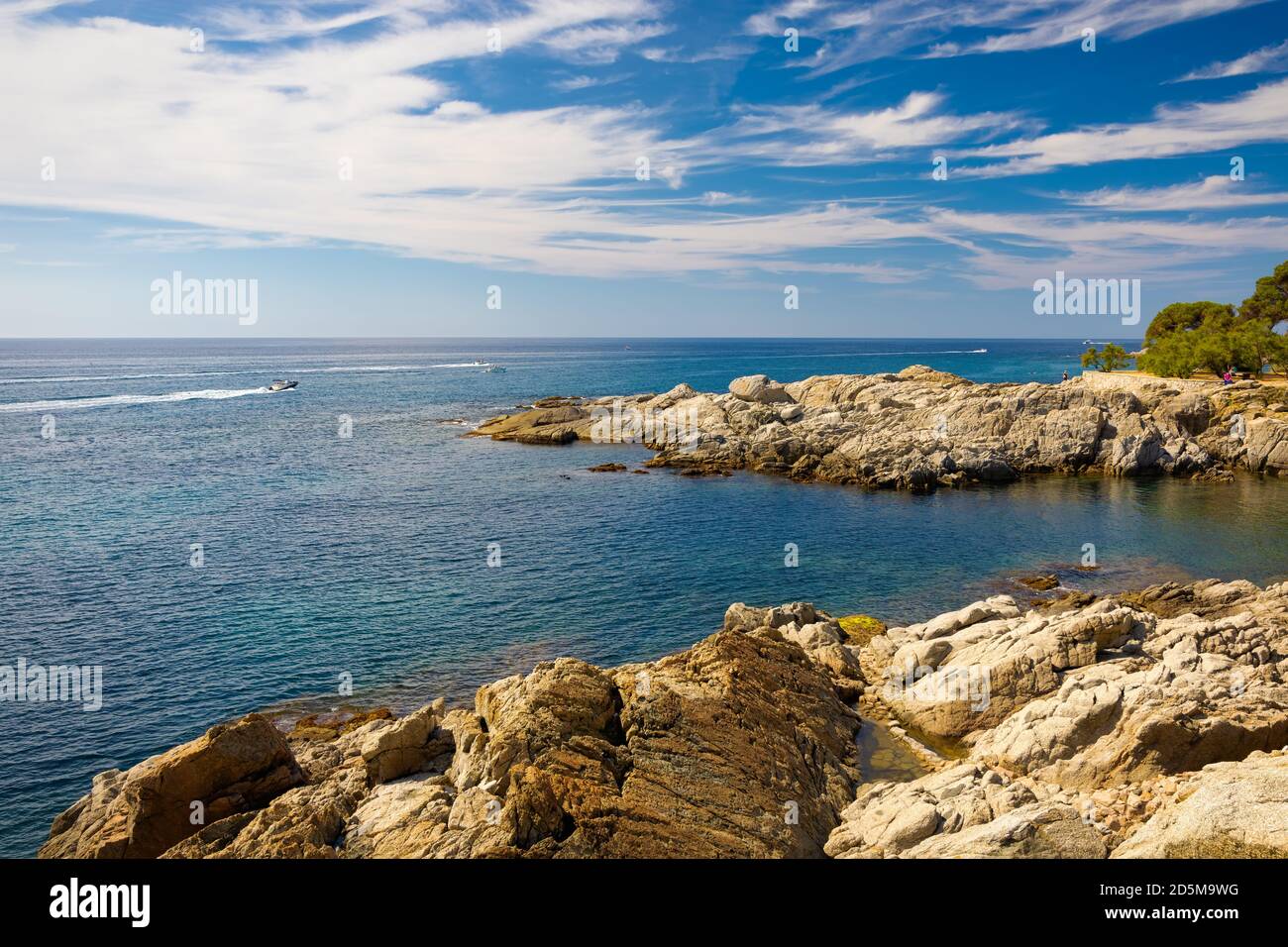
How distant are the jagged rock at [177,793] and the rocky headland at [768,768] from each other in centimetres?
6

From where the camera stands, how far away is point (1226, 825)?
44.4ft

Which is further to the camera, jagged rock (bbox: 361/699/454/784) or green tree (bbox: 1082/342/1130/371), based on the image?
green tree (bbox: 1082/342/1130/371)

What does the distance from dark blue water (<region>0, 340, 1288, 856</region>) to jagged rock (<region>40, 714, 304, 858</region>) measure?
2840 mm

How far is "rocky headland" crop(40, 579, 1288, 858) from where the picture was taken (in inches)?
634

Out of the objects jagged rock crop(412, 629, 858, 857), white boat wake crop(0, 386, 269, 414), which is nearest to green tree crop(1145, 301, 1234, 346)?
jagged rock crop(412, 629, 858, 857)

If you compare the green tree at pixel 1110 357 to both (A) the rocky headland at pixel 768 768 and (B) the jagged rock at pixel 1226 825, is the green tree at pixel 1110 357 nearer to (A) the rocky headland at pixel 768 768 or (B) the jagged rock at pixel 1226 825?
(A) the rocky headland at pixel 768 768

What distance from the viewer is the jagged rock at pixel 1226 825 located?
1287cm

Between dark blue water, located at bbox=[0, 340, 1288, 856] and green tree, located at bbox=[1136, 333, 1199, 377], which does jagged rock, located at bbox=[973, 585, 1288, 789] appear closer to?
dark blue water, located at bbox=[0, 340, 1288, 856]

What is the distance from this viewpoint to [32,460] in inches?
2970

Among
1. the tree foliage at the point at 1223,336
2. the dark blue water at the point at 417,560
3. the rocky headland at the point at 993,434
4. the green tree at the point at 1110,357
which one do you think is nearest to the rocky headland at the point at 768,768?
the dark blue water at the point at 417,560

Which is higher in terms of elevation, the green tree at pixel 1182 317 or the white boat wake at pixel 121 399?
the green tree at pixel 1182 317
